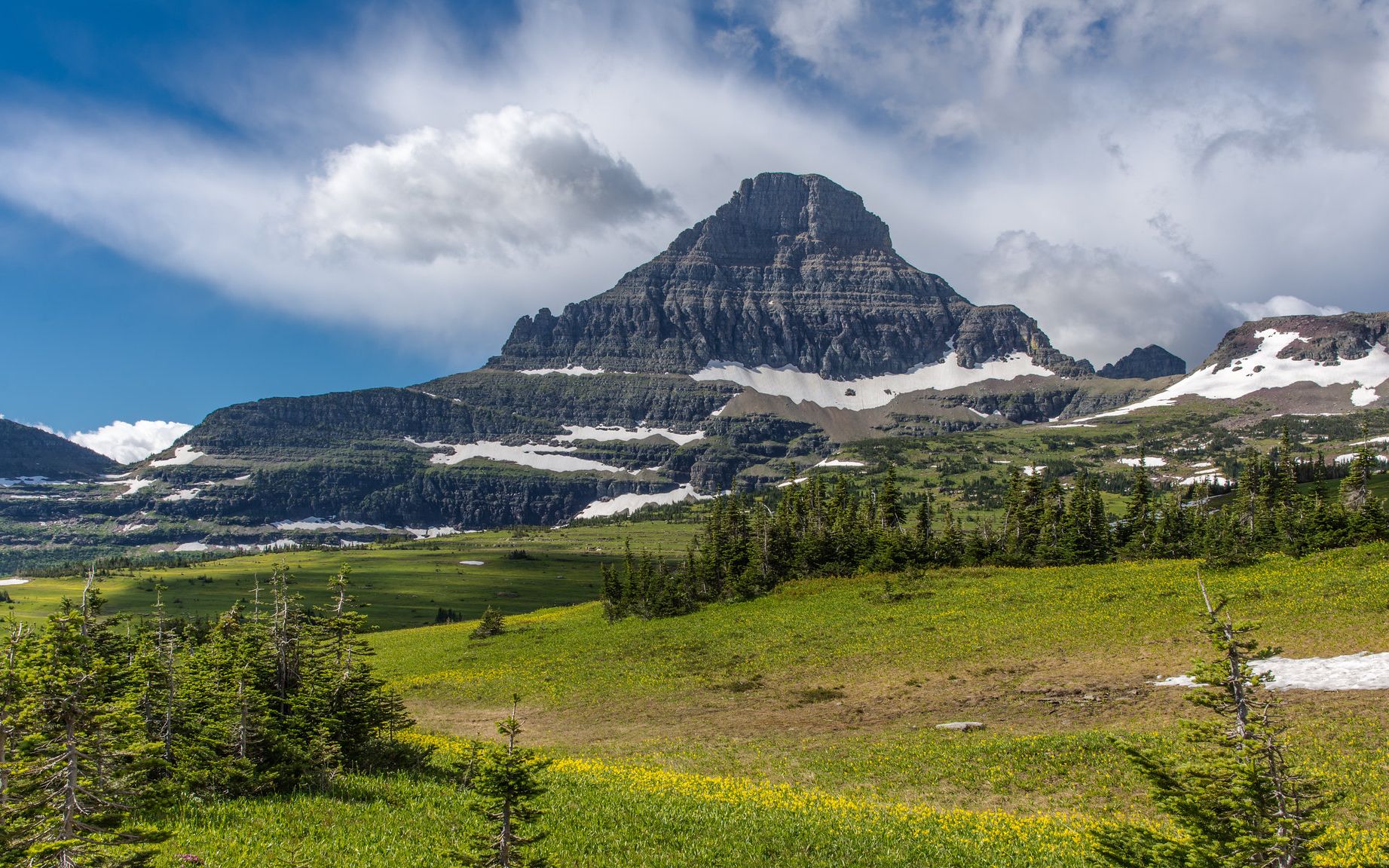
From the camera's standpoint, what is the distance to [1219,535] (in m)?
82.3

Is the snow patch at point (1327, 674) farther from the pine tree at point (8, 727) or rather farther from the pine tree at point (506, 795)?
the pine tree at point (8, 727)

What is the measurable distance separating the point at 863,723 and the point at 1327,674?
1999 cm

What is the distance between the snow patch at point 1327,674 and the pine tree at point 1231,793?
23.1m

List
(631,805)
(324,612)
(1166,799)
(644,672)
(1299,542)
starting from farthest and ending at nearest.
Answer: (1299,542) → (644,672) → (324,612) → (631,805) → (1166,799)

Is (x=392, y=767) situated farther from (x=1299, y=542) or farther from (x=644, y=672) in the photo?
(x=1299, y=542)

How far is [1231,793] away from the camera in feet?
37.2

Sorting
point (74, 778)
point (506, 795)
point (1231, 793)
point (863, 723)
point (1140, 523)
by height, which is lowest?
point (863, 723)

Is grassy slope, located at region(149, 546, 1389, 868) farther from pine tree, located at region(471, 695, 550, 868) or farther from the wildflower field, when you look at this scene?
pine tree, located at region(471, 695, 550, 868)

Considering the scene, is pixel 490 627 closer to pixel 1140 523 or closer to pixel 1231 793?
pixel 1140 523

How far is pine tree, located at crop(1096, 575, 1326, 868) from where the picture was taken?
416 inches

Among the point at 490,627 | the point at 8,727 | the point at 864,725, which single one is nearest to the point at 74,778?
the point at 8,727

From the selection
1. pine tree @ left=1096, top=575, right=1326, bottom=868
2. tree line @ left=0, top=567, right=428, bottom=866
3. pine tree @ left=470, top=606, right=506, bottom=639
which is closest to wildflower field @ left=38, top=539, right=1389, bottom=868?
tree line @ left=0, top=567, right=428, bottom=866

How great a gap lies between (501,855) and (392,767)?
20.4 m

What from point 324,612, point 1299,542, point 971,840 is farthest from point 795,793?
point 1299,542
